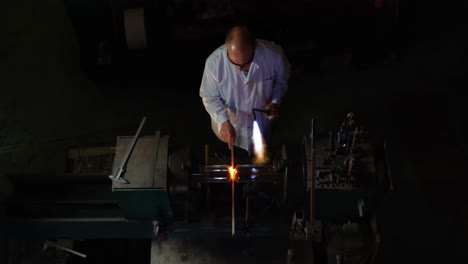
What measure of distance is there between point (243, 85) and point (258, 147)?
0.41m

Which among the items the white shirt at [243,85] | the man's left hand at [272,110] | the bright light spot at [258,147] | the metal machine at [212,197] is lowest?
the metal machine at [212,197]

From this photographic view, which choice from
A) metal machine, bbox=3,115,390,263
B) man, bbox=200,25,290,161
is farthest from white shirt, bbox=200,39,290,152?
metal machine, bbox=3,115,390,263

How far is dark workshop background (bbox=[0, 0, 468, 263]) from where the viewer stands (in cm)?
407

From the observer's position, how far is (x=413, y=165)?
4.18 meters

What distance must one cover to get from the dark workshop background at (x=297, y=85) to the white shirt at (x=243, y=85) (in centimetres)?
104

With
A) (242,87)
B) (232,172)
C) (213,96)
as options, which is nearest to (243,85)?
(242,87)

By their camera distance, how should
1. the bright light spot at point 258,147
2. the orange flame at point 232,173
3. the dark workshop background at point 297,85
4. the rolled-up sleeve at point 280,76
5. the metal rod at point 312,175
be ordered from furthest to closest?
the dark workshop background at point 297,85 → the rolled-up sleeve at point 280,76 → the bright light spot at point 258,147 → the orange flame at point 232,173 → the metal rod at point 312,175

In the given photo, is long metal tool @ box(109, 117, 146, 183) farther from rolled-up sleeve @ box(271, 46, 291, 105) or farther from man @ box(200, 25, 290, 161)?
rolled-up sleeve @ box(271, 46, 291, 105)

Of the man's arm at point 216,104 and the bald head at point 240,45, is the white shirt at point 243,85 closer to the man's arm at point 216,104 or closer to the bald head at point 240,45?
the man's arm at point 216,104

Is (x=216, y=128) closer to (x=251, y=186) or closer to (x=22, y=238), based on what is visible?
(x=251, y=186)

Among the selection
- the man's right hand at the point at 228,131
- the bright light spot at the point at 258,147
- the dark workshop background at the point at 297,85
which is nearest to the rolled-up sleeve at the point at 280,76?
the bright light spot at the point at 258,147

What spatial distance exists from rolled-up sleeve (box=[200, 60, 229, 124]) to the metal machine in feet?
0.95

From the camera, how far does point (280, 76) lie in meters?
3.25

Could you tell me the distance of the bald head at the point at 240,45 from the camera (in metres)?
2.82
